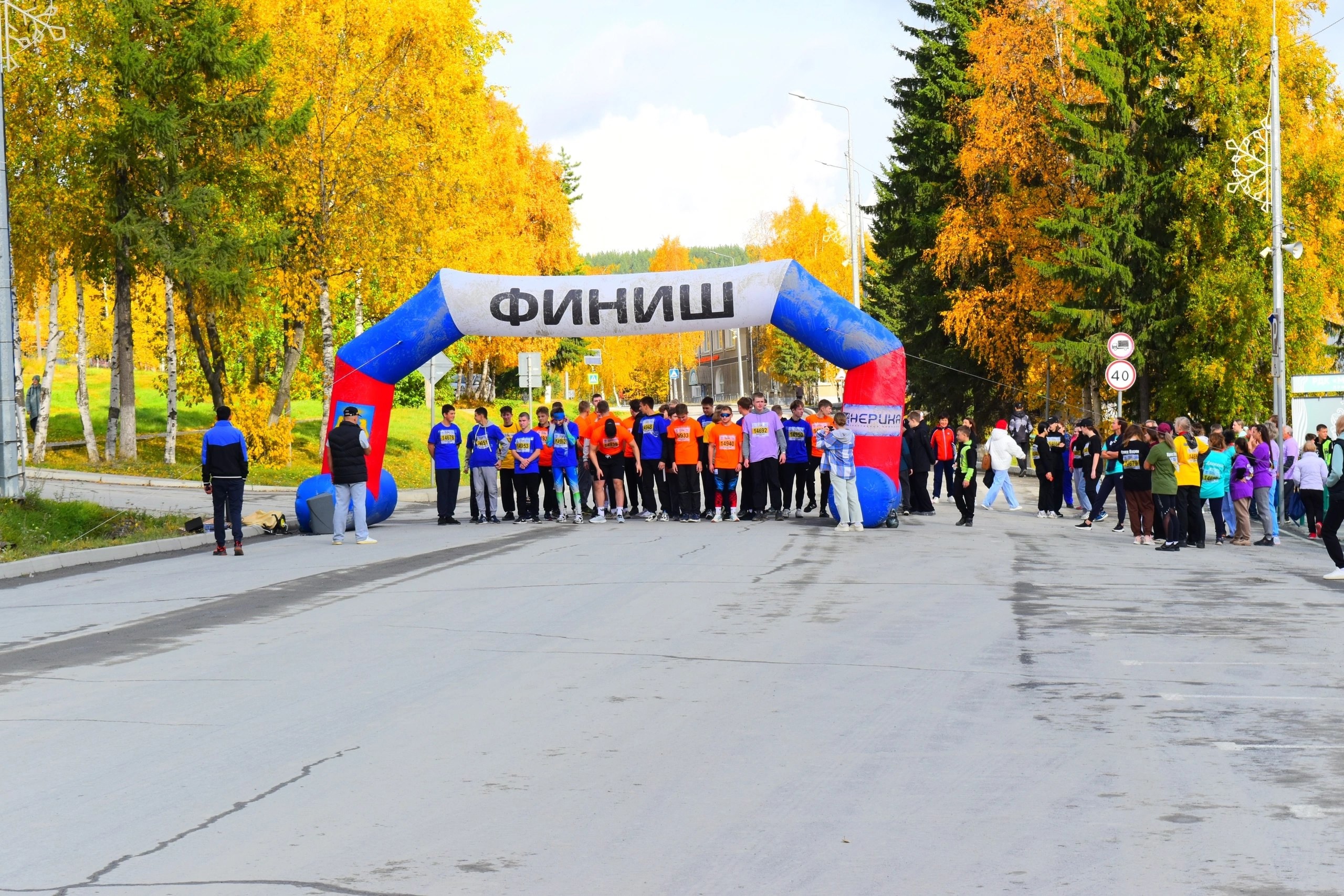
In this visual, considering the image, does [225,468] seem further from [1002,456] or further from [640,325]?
[1002,456]

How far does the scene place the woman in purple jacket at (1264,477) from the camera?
61.1ft

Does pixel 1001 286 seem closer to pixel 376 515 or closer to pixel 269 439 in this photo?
pixel 269 439

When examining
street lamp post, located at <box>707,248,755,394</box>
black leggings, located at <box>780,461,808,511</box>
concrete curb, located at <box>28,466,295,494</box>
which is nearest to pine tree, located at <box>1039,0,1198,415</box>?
black leggings, located at <box>780,461,808,511</box>

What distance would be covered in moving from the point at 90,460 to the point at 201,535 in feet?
52.7

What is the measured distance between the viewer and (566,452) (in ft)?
72.8

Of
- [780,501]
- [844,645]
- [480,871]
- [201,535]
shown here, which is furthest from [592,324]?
[480,871]

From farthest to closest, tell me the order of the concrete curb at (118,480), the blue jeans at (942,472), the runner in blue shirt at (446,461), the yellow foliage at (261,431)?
the yellow foliage at (261,431)
the concrete curb at (118,480)
the blue jeans at (942,472)
the runner in blue shirt at (446,461)

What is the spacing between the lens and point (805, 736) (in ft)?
23.4

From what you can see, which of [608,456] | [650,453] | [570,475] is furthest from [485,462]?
[650,453]

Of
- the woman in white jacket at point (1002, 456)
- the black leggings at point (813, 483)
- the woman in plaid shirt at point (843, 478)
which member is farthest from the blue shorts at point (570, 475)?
the woman in white jacket at point (1002, 456)

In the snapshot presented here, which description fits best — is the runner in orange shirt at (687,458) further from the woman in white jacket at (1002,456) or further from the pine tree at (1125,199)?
the pine tree at (1125,199)

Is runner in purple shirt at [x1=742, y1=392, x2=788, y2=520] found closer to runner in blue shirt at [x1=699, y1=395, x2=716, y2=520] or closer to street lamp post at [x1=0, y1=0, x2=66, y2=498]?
runner in blue shirt at [x1=699, y1=395, x2=716, y2=520]

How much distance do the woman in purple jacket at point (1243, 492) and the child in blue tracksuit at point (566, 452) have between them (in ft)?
31.7

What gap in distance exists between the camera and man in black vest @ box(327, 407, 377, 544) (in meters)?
18.3
